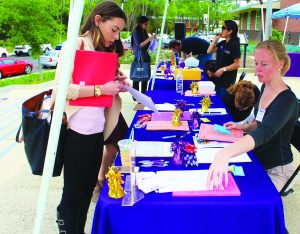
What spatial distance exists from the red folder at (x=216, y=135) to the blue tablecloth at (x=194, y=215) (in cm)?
59

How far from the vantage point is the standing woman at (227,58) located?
4336 millimetres

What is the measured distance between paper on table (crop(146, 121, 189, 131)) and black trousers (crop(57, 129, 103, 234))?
424 millimetres

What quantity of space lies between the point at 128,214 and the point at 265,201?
→ 524 mm

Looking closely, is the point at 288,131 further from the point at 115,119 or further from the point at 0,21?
the point at 0,21

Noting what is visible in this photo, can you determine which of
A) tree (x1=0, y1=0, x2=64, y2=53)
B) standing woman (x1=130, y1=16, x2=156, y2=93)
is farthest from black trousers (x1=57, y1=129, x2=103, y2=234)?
tree (x1=0, y1=0, x2=64, y2=53)

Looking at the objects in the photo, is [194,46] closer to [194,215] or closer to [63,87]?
[63,87]

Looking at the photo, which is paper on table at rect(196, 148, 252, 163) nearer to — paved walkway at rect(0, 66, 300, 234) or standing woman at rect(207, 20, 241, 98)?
paved walkway at rect(0, 66, 300, 234)

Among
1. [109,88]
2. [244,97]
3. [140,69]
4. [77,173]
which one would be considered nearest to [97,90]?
[109,88]

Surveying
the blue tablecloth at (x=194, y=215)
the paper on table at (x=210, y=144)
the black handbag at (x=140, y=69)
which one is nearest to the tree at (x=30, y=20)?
the black handbag at (x=140, y=69)

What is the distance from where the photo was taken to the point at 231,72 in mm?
4496

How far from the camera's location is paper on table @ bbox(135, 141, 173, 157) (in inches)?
66.9

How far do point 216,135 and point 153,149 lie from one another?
1.33ft

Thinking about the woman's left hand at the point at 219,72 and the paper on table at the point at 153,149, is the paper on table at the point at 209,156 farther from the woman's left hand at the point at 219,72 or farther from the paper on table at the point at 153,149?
the woman's left hand at the point at 219,72

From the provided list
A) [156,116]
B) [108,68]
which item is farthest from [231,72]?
[108,68]
